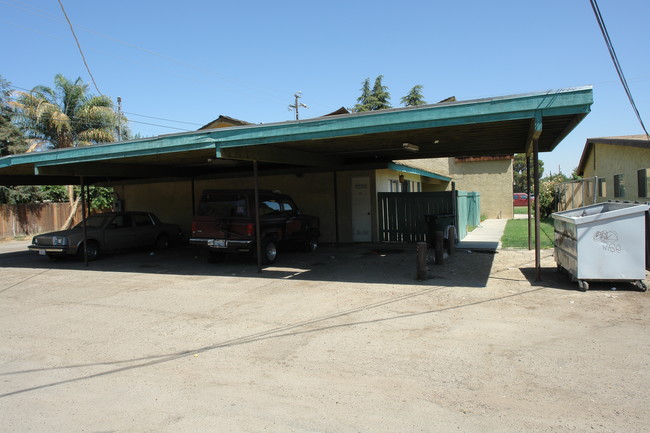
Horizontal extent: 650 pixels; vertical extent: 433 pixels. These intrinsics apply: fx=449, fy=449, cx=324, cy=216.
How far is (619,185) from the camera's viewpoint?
16156 mm

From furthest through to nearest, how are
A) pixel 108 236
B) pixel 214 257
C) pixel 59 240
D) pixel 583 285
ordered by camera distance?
pixel 108 236 → pixel 59 240 → pixel 214 257 → pixel 583 285

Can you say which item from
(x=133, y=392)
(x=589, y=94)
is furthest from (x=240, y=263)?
(x=589, y=94)

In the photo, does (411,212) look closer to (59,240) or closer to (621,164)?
(621,164)

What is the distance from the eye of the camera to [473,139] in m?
11.1

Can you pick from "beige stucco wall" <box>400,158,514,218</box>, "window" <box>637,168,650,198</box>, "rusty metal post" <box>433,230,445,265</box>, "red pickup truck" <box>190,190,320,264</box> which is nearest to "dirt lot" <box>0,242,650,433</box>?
"rusty metal post" <box>433,230,445,265</box>

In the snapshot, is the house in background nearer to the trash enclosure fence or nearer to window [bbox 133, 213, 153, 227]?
the trash enclosure fence

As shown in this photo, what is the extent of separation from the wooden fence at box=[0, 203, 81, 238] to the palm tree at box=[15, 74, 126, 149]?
150 inches

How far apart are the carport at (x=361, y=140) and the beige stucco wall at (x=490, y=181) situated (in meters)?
15.9

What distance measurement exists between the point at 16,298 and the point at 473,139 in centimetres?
1059

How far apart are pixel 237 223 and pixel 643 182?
11922mm

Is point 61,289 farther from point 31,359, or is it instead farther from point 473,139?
point 473,139

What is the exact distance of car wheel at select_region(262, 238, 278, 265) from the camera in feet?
38.5

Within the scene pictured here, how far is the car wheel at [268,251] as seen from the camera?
1175 centimetres

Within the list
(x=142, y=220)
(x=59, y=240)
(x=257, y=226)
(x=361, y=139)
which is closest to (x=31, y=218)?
(x=142, y=220)
